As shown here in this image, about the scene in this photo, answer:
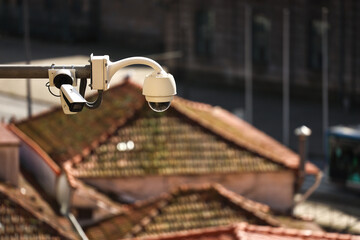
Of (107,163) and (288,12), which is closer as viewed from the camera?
(107,163)

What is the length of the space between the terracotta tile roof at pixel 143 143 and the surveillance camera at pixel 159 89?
51.8 feet

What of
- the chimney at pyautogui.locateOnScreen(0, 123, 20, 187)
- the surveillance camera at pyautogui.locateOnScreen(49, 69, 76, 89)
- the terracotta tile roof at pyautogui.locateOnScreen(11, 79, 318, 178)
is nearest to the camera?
the surveillance camera at pyautogui.locateOnScreen(49, 69, 76, 89)

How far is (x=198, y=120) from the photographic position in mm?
28625

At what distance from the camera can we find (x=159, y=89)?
1087 cm

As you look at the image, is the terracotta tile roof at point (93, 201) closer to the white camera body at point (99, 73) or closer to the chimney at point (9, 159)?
the chimney at point (9, 159)

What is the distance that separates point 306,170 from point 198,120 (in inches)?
107

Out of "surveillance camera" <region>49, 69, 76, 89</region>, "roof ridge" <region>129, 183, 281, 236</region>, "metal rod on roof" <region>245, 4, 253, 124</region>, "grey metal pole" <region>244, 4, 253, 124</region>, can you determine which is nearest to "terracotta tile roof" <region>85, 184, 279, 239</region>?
"roof ridge" <region>129, 183, 281, 236</region>

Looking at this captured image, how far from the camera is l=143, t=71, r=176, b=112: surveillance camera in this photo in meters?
10.8

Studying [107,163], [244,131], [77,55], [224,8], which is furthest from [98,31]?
[107,163]

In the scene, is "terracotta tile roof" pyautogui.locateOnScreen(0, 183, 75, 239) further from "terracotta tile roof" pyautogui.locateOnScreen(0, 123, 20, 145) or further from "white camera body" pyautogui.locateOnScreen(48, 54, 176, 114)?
"white camera body" pyautogui.locateOnScreen(48, 54, 176, 114)

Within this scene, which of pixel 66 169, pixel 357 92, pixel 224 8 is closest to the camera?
pixel 66 169

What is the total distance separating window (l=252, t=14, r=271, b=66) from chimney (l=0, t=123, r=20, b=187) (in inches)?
1270

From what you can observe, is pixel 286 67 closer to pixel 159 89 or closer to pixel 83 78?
pixel 159 89

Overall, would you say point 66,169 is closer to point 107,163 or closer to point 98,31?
point 107,163
